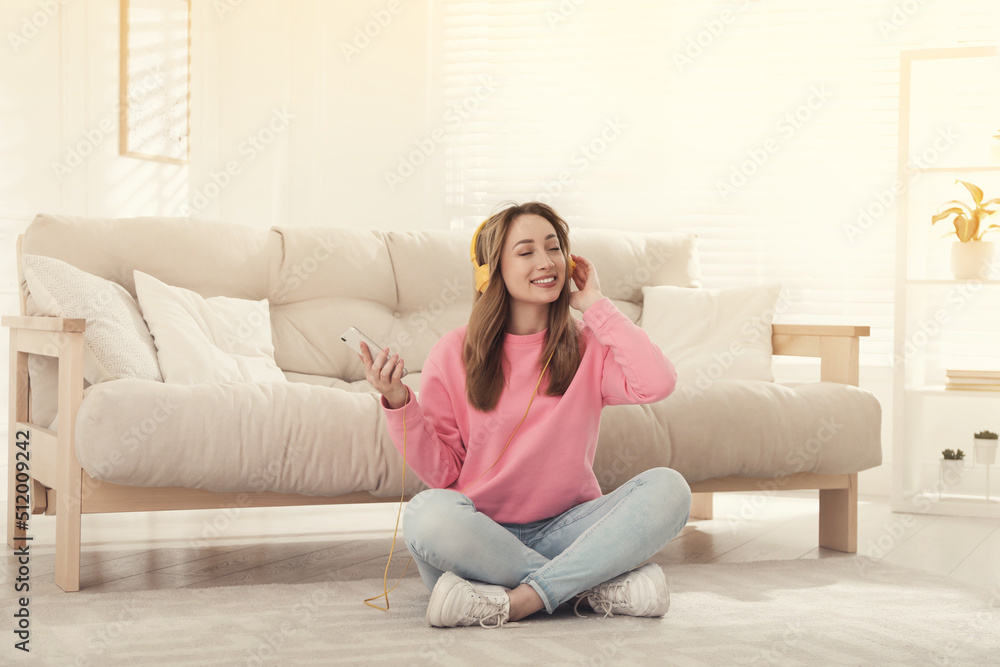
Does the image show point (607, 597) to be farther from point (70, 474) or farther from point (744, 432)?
point (70, 474)

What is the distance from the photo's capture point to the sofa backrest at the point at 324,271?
2363 millimetres

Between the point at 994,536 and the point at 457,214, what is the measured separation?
2.14m

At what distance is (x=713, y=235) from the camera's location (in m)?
3.50

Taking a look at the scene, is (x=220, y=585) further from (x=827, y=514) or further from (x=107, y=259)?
(x=827, y=514)

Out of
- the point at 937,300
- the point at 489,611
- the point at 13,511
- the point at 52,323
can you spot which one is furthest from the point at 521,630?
the point at 937,300

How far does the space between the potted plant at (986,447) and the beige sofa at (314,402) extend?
2.75 ft

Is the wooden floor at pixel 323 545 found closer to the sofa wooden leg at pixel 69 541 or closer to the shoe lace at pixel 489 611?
the sofa wooden leg at pixel 69 541

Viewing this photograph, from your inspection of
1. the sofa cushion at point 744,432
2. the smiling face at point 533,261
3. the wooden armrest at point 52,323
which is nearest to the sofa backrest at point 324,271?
the wooden armrest at point 52,323

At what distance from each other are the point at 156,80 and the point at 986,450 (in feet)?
9.81

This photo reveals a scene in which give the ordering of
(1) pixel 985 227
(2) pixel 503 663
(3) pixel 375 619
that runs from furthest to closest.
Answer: (1) pixel 985 227, (3) pixel 375 619, (2) pixel 503 663

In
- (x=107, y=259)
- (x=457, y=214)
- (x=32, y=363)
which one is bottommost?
(x=32, y=363)

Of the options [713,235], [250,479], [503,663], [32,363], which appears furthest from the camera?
[713,235]

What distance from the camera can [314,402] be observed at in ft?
6.13

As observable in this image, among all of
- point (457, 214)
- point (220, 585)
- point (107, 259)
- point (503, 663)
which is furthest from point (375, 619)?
point (457, 214)
